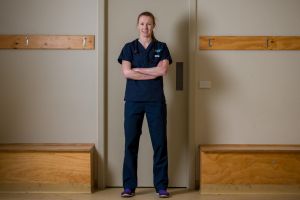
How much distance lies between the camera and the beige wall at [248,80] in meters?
3.68

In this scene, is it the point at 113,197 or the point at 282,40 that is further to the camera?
the point at 282,40

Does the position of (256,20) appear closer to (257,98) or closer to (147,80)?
(257,98)

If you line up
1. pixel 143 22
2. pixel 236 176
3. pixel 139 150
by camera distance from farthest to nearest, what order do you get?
pixel 139 150
pixel 236 176
pixel 143 22

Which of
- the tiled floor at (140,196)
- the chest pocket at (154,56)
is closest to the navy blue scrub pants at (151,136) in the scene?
the tiled floor at (140,196)

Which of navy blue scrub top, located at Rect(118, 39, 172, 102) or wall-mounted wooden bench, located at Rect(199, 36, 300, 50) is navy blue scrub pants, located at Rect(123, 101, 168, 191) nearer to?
navy blue scrub top, located at Rect(118, 39, 172, 102)

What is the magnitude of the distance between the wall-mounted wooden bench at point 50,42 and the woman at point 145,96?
1.43ft

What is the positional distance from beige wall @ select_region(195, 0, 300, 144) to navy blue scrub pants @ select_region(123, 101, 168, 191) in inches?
19.4

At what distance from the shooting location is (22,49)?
3.68 m

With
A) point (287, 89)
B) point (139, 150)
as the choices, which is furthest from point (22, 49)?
point (287, 89)

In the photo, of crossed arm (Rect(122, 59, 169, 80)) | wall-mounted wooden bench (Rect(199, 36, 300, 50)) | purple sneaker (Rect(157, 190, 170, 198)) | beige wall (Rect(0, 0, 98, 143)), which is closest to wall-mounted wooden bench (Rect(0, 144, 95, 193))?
beige wall (Rect(0, 0, 98, 143))

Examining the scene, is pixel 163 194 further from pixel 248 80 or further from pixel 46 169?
pixel 248 80

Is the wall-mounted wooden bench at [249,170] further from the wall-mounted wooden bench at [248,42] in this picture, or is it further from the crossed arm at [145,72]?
the wall-mounted wooden bench at [248,42]

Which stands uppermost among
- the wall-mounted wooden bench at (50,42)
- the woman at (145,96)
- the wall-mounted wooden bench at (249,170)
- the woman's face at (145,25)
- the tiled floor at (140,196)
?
the woman's face at (145,25)

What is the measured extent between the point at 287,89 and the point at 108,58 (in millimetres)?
1683
